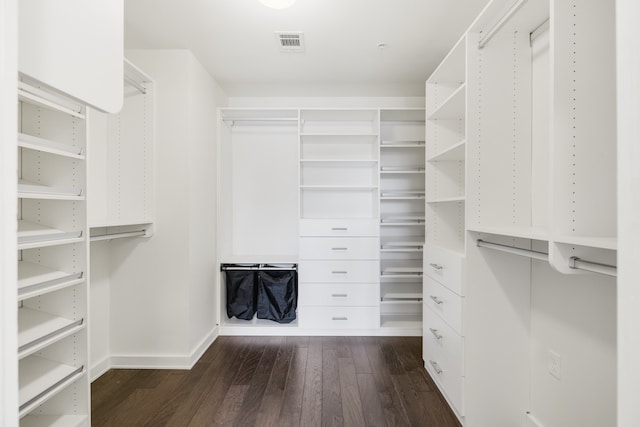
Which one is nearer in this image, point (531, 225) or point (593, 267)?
point (593, 267)

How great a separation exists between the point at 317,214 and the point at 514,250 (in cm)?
207

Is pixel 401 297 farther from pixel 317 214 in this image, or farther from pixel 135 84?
pixel 135 84

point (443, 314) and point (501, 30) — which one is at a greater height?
point (501, 30)

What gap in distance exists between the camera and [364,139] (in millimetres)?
3236

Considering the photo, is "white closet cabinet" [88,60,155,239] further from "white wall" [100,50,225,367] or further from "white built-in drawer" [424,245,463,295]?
"white built-in drawer" [424,245,463,295]

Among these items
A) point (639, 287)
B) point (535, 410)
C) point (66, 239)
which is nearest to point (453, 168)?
point (535, 410)

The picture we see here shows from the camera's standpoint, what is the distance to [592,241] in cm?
93

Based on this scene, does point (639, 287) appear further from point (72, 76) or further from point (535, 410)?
point (535, 410)

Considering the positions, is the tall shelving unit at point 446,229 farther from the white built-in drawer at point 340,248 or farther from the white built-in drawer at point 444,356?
the white built-in drawer at point 340,248

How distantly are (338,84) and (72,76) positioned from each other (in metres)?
2.75

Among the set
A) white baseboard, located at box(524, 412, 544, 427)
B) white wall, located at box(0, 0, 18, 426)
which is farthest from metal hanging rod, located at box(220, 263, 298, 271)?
white wall, located at box(0, 0, 18, 426)

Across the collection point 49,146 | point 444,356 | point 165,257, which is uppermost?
point 49,146

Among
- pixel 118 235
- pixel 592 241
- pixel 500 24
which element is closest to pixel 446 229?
pixel 500 24

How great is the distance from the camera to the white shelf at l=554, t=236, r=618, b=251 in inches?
33.9
